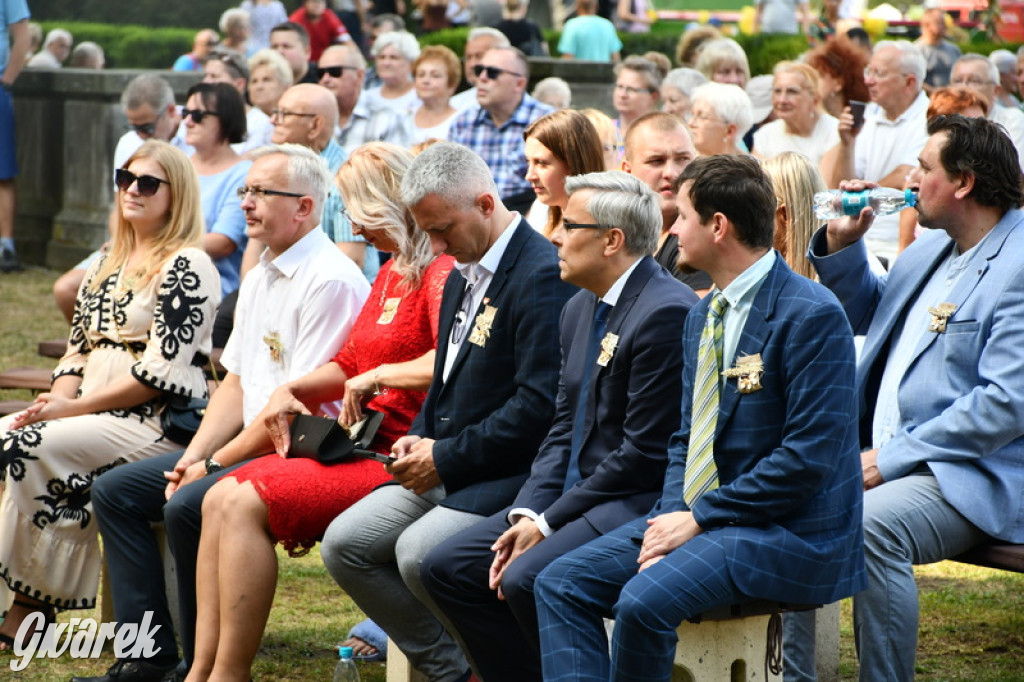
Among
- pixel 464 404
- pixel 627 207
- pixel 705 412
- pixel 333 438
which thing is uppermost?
pixel 627 207

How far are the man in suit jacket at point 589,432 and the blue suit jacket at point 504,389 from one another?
142mm

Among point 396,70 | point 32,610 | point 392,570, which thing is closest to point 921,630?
point 392,570

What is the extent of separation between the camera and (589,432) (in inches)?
159

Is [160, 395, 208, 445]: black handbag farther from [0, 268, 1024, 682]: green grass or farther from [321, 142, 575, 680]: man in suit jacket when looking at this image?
[321, 142, 575, 680]: man in suit jacket

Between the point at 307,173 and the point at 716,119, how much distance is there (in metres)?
2.54

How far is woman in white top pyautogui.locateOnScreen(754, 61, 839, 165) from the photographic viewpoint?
8.37 meters

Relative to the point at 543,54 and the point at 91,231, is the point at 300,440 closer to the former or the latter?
the point at 91,231

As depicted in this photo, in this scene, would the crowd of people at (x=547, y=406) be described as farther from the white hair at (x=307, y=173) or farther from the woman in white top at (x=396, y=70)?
the woman in white top at (x=396, y=70)

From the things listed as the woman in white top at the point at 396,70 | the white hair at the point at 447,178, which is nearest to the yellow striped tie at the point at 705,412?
the white hair at the point at 447,178

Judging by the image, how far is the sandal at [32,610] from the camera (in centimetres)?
534

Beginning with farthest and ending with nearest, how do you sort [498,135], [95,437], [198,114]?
[498,135]
[198,114]
[95,437]

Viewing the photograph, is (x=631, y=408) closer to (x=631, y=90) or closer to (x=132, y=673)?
(x=132, y=673)

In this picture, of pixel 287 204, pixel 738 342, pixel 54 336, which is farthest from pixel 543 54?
pixel 738 342

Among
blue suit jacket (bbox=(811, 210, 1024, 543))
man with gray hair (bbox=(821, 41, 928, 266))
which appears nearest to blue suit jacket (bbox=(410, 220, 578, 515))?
→ blue suit jacket (bbox=(811, 210, 1024, 543))
